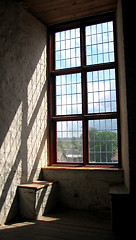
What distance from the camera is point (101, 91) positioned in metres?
4.55

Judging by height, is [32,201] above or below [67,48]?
below

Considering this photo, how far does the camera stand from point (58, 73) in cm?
491

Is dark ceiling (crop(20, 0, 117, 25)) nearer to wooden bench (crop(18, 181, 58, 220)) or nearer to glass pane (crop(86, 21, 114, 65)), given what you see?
glass pane (crop(86, 21, 114, 65))

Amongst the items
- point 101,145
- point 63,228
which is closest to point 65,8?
point 101,145

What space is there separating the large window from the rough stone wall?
0.31 metres

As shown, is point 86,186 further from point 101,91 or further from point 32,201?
point 101,91

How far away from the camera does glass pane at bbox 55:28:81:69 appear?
4.81 meters

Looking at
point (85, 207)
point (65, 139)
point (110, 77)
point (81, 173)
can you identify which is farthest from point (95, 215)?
point (110, 77)

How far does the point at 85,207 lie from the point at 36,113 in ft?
6.68

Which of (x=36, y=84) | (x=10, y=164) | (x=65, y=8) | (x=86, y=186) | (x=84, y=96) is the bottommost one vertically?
(x=86, y=186)

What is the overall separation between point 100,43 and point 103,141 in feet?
6.77

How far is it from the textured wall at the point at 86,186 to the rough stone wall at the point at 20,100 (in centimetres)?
53

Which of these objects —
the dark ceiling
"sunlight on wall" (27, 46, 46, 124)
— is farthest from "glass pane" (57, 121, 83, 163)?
the dark ceiling

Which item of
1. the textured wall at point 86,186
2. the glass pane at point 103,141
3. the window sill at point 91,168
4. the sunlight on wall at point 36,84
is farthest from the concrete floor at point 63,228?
the sunlight on wall at point 36,84
